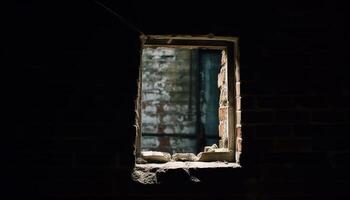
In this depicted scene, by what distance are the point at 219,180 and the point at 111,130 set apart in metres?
0.60

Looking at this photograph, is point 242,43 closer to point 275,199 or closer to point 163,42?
point 163,42

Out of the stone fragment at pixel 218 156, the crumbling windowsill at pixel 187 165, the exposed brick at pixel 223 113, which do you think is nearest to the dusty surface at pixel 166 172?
the crumbling windowsill at pixel 187 165

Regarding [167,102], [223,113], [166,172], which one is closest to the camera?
[166,172]

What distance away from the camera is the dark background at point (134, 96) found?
1.63 m

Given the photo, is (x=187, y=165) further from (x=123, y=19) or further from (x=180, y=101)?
(x=180, y=101)

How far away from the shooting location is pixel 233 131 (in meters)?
1.86

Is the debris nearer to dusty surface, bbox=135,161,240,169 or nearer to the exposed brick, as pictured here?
dusty surface, bbox=135,161,240,169

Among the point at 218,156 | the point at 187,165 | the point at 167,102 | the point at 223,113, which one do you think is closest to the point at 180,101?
the point at 167,102

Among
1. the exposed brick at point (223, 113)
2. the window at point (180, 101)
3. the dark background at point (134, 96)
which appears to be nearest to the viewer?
the dark background at point (134, 96)

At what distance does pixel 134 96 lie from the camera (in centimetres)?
168

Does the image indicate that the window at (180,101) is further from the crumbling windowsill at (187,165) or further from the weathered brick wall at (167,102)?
the crumbling windowsill at (187,165)

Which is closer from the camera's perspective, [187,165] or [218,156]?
[187,165]

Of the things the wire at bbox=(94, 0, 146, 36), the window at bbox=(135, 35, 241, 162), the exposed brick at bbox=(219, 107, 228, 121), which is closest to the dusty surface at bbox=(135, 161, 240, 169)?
the exposed brick at bbox=(219, 107, 228, 121)

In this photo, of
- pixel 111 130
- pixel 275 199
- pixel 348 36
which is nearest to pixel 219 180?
pixel 275 199
